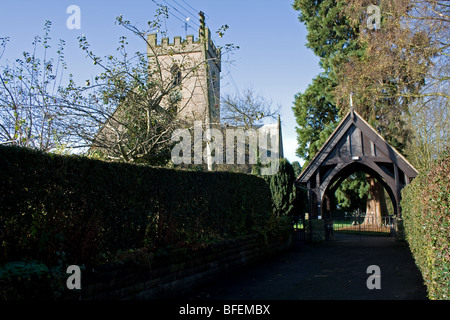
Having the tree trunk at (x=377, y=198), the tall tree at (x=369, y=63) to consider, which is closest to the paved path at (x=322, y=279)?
the tall tree at (x=369, y=63)

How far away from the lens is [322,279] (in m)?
8.27

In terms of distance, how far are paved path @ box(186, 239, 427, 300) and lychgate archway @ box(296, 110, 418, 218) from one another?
3.82 m

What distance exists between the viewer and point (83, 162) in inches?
217

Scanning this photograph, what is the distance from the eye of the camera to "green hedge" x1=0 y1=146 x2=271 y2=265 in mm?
4543

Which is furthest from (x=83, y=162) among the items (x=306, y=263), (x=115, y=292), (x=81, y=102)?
(x=306, y=263)

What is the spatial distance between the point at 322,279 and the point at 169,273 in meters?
3.74

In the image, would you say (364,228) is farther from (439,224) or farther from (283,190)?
(439,224)

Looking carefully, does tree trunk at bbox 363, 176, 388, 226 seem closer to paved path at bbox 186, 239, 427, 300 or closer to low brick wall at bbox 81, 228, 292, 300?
paved path at bbox 186, 239, 427, 300

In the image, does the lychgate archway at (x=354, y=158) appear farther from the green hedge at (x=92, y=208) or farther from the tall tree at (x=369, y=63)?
the green hedge at (x=92, y=208)

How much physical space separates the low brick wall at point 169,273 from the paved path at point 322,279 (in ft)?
1.01

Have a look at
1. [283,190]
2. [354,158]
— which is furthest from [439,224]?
[283,190]

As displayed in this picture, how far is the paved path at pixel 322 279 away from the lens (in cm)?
674

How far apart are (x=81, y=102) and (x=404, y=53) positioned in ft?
40.9
